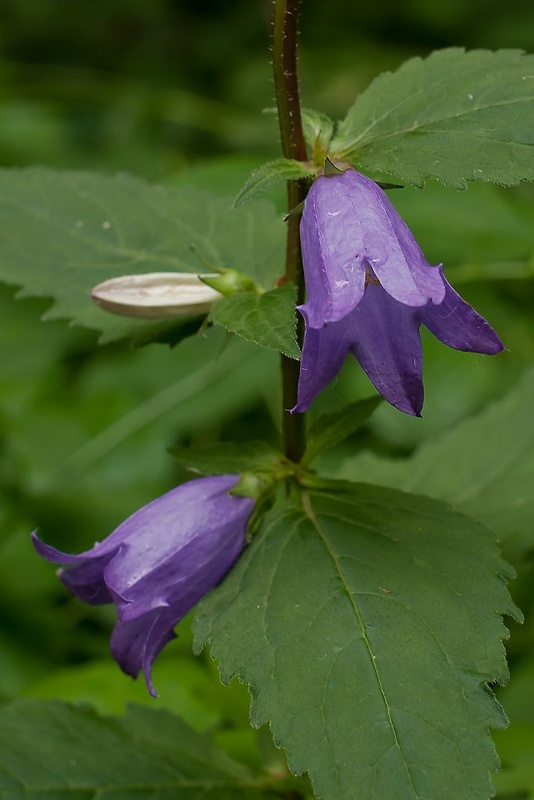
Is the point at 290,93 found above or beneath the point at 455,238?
above

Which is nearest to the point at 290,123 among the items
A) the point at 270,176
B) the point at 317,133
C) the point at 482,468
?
the point at 317,133

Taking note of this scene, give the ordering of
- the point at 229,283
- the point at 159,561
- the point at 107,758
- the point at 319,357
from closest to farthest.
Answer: the point at 319,357, the point at 159,561, the point at 229,283, the point at 107,758

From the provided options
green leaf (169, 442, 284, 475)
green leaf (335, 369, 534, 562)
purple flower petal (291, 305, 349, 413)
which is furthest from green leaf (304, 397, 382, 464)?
green leaf (335, 369, 534, 562)

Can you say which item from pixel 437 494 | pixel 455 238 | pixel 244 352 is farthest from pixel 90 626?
pixel 455 238

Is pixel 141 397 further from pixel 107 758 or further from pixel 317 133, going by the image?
pixel 317 133

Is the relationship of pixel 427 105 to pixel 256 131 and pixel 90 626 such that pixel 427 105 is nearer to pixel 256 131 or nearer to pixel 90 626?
pixel 90 626

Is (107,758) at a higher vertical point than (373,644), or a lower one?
lower

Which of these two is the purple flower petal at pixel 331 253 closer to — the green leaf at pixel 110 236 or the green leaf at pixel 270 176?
the green leaf at pixel 270 176

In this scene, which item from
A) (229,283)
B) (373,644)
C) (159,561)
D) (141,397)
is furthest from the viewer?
(141,397)
